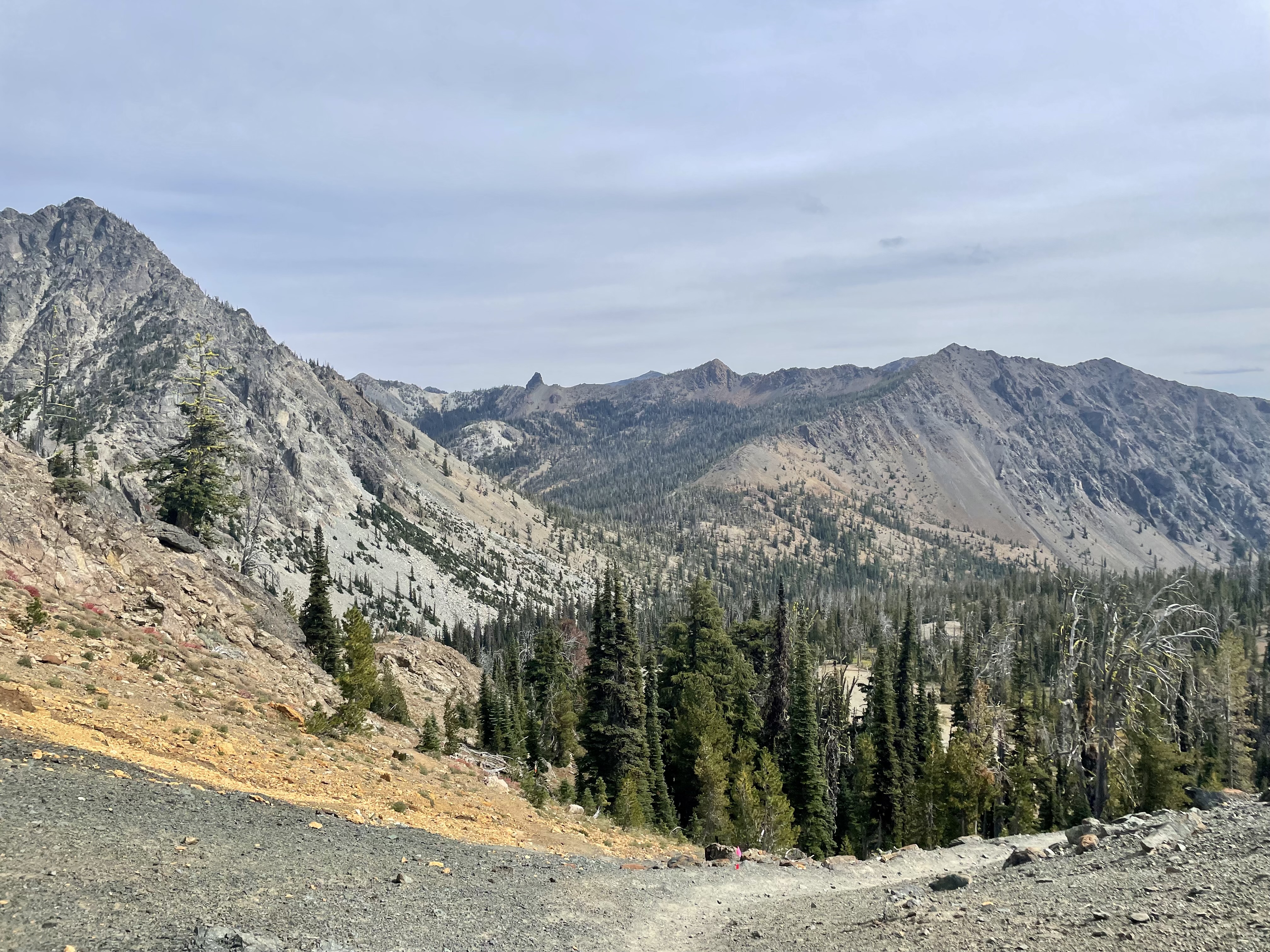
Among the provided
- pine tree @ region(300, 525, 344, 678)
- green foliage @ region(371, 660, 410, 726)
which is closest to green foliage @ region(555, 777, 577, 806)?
green foliage @ region(371, 660, 410, 726)

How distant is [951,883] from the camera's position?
46.7 feet

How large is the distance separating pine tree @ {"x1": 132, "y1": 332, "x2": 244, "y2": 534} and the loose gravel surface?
32158 mm

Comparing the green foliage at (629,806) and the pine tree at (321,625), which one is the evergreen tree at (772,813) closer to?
the green foliage at (629,806)

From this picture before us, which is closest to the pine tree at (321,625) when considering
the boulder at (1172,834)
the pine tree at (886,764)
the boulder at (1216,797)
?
the boulder at (1172,834)

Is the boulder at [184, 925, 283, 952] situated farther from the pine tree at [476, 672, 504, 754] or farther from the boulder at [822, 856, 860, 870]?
the pine tree at [476, 672, 504, 754]

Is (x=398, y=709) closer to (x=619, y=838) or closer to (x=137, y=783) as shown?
(x=619, y=838)

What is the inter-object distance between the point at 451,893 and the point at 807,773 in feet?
121

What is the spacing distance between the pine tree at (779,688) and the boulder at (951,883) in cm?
3572

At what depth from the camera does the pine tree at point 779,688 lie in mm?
50188

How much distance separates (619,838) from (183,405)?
3748cm

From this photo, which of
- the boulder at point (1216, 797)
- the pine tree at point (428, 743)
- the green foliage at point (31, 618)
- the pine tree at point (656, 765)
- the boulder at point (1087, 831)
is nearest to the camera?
the boulder at point (1087, 831)

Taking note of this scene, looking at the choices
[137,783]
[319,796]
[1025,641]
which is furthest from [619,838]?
[1025,641]

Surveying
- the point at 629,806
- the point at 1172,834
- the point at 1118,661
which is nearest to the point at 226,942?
the point at 1172,834

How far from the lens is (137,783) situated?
13617 millimetres
